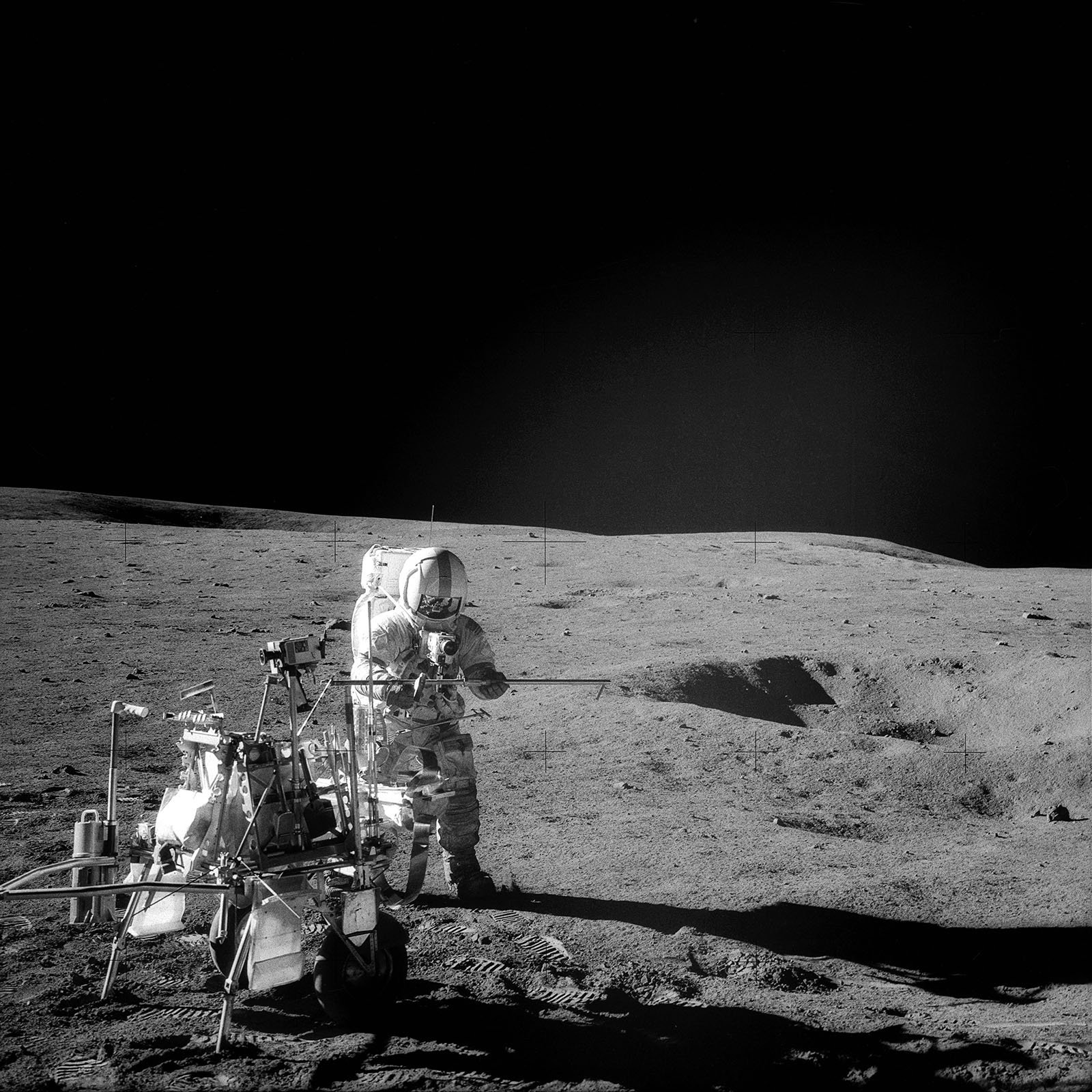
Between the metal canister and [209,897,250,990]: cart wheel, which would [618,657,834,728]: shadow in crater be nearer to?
[209,897,250,990]: cart wheel

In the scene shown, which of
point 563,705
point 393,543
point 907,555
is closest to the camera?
point 563,705

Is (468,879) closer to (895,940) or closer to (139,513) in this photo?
(895,940)

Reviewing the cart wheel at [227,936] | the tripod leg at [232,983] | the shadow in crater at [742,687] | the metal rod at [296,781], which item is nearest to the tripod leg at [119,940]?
the cart wheel at [227,936]

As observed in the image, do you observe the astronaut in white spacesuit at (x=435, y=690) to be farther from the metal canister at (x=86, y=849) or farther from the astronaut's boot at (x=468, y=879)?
the metal canister at (x=86, y=849)

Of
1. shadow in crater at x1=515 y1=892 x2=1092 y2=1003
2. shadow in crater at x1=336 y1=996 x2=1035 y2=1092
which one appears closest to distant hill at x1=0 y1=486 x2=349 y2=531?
shadow in crater at x1=515 y1=892 x2=1092 y2=1003

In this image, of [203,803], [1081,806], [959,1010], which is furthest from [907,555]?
[203,803]

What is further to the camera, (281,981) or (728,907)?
(728,907)

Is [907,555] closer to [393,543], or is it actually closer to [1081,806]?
[393,543]
